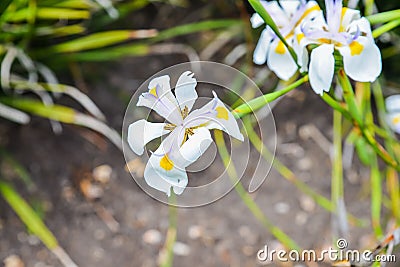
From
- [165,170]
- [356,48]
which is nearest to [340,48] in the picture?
[356,48]

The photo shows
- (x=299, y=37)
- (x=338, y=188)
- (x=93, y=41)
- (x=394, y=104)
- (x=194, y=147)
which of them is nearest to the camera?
(x=194, y=147)

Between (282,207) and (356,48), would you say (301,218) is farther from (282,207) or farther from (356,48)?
(356,48)

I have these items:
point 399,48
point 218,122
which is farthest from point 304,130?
point 218,122

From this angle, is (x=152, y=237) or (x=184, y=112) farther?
(x=152, y=237)

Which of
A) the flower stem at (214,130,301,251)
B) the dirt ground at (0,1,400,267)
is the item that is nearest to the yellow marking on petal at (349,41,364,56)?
the flower stem at (214,130,301,251)

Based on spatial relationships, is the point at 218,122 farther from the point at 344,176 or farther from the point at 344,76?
the point at 344,176

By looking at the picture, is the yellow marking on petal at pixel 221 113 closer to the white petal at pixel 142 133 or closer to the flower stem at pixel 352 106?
the white petal at pixel 142 133
